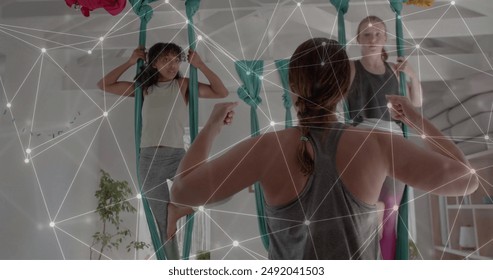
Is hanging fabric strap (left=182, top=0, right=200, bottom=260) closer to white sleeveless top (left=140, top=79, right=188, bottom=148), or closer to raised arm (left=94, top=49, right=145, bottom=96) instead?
white sleeveless top (left=140, top=79, right=188, bottom=148)

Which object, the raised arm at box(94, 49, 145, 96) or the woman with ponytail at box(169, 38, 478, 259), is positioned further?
the raised arm at box(94, 49, 145, 96)

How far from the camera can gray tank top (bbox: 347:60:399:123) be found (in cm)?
123

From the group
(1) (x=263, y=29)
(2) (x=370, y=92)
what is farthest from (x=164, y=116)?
(2) (x=370, y=92)

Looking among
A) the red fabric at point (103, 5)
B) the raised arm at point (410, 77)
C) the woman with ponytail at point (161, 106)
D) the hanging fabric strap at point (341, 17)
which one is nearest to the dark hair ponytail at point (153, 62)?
the woman with ponytail at point (161, 106)

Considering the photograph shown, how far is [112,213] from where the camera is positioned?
125 cm

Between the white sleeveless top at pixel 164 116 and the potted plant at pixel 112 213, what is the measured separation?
14 centimetres

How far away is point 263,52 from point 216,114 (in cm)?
23

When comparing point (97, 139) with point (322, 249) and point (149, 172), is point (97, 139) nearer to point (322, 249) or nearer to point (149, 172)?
point (149, 172)

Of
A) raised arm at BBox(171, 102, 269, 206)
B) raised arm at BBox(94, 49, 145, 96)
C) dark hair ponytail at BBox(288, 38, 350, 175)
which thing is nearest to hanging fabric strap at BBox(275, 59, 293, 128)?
dark hair ponytail at BBox(288, 38, 350, 175)

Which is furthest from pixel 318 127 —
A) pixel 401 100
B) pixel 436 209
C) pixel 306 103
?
pixel 436 209

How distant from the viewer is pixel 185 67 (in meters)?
1.30

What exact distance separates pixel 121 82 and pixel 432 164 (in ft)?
3.01

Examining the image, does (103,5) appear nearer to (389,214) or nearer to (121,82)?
(121,82)

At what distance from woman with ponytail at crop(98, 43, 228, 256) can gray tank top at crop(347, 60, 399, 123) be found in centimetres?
37
